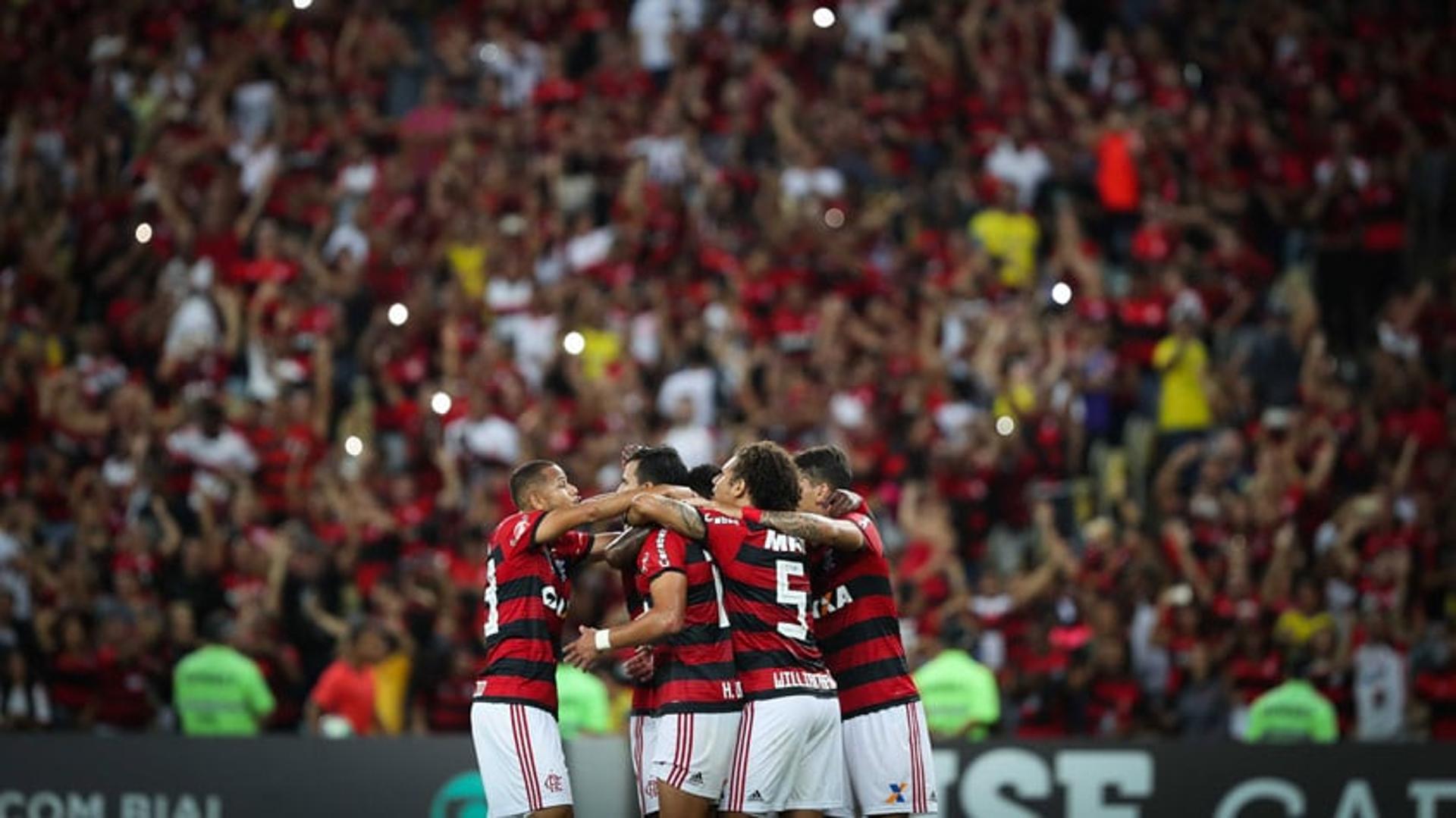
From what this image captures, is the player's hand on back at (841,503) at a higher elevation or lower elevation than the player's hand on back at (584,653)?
higher

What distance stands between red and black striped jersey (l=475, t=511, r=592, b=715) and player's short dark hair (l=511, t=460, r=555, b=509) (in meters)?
0.20

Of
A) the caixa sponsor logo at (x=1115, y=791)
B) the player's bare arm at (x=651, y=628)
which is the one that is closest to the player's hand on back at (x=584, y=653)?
the player's bare arm at (x=651, y=628)

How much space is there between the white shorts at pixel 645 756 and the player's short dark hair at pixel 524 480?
116 centimetres

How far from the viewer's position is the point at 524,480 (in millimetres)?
10914

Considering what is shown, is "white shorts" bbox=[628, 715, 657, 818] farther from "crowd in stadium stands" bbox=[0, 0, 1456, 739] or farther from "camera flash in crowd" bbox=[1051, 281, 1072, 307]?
"camera flash in crowd" bbox=[1051, 281, 1072, 307]

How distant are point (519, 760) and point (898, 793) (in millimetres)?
1758

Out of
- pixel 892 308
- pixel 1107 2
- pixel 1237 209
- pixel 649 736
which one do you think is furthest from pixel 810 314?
pixel 649 736

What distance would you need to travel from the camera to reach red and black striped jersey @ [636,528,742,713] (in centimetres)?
1027

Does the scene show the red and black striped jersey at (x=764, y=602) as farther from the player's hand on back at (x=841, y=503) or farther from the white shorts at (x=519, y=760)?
the white shorts at (x=519, y=760)

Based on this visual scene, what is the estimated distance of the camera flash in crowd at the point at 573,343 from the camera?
63.2 ft

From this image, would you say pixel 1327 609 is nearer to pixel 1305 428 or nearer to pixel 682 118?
pixel 1305 428

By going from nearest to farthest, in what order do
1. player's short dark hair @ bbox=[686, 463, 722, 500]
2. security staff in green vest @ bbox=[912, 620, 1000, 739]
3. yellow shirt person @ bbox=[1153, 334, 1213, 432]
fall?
player's short dark hair @ bbox=[686, 463, 722, 500] < security staff in green vest @ bbox=[912, 620, 1000, 739] < yellow shirt person @ bbox=[1153, 334, 1213, 432]

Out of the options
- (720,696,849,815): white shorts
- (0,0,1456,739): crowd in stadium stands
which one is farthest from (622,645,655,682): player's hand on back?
(0,0,1456,739): crowd in stadium stands

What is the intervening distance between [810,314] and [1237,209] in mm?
4010
